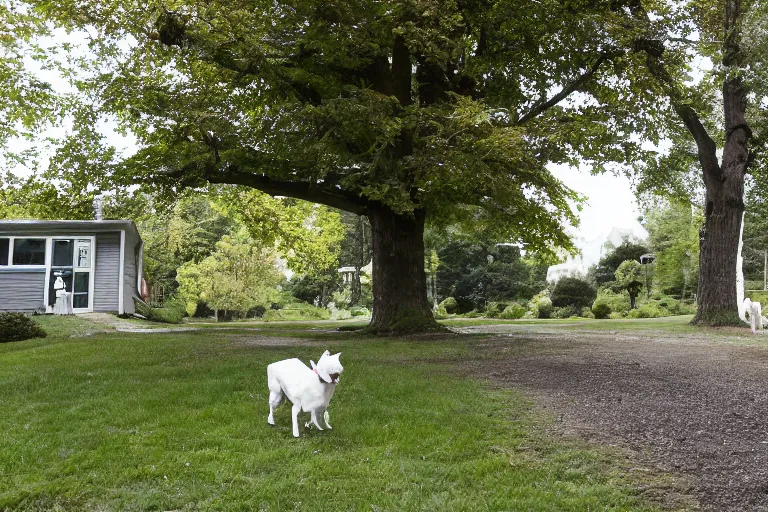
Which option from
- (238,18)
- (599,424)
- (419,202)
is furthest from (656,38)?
(599,424)

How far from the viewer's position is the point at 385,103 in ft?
42.2

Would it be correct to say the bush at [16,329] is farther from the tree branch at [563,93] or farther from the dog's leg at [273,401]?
the tree branch at [563,93]

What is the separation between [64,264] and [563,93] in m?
19.2

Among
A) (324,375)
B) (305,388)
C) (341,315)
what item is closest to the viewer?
(324,375)

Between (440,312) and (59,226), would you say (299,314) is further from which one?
(59,226)

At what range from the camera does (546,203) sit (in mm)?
16500

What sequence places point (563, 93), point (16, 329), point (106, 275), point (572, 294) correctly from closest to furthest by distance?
1. point (16, 329)
2. point (563, 93)
3. point (106, 275)
4. point (572, 294)

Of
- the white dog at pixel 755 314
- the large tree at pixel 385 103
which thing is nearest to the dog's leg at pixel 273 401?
the large tree at pixel 385 103

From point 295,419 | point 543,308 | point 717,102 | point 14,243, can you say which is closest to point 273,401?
point 295,419

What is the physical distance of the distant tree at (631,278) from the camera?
3422cm

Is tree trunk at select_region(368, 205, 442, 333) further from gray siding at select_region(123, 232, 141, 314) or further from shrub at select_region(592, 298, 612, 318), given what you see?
shrub at select_region(592, 298, 612, 318)

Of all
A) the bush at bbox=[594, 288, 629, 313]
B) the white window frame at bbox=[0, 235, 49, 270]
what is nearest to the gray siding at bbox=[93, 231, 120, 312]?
the white window frame at bbox=[0, 235, 49, 270]

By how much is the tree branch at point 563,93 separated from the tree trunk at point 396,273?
Answer: 3.92 meters

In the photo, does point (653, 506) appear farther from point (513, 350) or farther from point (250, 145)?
point (250, 145)
